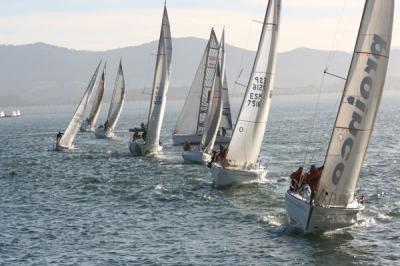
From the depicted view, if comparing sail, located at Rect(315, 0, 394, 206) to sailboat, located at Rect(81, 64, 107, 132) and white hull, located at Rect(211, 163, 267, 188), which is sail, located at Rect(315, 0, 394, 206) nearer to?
white hull, located at Rect(211, 163, 267, 188)

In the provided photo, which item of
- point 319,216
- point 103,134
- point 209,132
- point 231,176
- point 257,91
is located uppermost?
point 257,91

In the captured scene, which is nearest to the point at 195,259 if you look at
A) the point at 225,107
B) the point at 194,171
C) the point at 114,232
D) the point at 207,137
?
the point at 114,232

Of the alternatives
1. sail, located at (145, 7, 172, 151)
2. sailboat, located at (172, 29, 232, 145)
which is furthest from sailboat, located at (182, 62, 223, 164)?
sailboat, located at (172, 29, 232, 145)

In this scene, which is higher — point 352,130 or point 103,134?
point 352,130

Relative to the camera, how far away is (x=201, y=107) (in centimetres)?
6800

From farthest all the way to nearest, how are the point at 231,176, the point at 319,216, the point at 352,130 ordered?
1. the point at 231,176
2. the point at 319,216
3. the point at 352,130

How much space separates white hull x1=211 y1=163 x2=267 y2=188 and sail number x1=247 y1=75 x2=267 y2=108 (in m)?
4.20

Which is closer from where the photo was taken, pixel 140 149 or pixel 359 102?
pixel 359 102

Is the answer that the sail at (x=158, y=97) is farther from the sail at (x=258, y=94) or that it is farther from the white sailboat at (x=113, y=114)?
the white sailboat at (x=113, y=114)

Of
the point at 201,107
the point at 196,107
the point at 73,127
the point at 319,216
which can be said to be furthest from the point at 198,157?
the point at 319,216

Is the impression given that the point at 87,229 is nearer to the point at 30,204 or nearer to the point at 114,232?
the point at 114,232

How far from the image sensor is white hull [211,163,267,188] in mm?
41500

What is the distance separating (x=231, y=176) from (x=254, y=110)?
435 centimetres

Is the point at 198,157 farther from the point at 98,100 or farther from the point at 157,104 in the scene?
the point at 98,100
